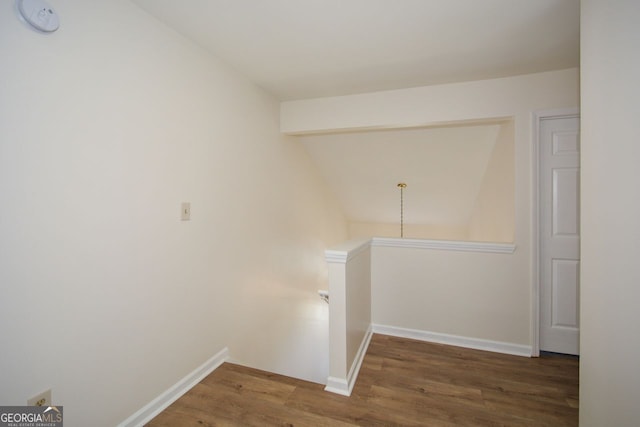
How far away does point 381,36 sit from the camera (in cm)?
187

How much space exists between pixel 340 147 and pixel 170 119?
237 centimetres

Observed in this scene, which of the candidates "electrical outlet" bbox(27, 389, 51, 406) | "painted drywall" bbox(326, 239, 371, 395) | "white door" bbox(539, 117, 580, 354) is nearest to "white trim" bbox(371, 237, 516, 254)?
"white door" bbox(539, 117, 580, 354)

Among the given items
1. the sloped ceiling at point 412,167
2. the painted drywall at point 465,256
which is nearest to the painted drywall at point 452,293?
the painted drywall at point 465,256

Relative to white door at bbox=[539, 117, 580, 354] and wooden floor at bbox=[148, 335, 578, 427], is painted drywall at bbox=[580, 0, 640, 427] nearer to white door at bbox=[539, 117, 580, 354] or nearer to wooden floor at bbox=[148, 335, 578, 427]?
wooden floor at bbox=[148, 335, 578, 427]

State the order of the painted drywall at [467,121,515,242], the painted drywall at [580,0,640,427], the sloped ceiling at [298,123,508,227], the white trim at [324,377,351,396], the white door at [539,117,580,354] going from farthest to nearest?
1. the sloped ceiling at [298,123,508,227]
2. the painted drywall at [467,121,515,242]
3. the white door at [539,117,580,354]
4. the white trim at [324,377,351,396]
5. the painted drywall at [580,0,640,427]

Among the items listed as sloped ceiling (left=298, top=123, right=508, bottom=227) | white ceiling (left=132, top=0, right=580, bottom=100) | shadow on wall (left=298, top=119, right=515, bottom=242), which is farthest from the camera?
sloped ceiling (left=298, top=123, right=508, bottom=227)

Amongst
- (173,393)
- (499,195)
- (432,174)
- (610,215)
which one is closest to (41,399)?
(173,393)

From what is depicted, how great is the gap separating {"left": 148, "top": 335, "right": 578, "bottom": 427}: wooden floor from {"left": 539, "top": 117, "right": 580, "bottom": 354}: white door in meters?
0.21

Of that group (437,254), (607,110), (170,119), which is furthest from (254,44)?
(437,254)

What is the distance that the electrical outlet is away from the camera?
1237 millimetres

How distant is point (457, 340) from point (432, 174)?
2.18m

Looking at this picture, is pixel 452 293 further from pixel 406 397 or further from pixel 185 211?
pixel 185 211

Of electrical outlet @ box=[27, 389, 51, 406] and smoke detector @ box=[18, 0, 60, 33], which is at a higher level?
smoke detector @ box=[18, 0, 60, 33]

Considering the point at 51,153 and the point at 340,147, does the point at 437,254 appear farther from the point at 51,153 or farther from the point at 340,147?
the point at 51,153
